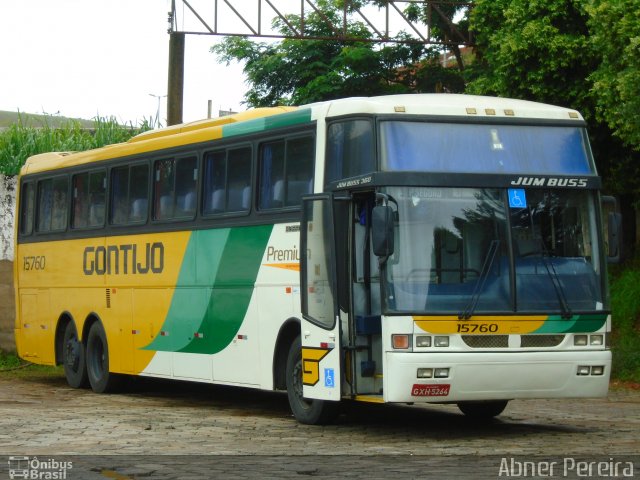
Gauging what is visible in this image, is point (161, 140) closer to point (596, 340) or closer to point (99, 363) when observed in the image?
point (99, 363)

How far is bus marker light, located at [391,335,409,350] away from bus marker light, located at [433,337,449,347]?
0.28 meters

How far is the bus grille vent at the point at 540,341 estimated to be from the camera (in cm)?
1397

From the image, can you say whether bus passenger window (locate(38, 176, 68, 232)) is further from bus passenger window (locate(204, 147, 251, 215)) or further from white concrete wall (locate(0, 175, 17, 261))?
bus passenger window (locate(204, 147, 251, 215))

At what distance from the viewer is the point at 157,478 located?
10.7 m

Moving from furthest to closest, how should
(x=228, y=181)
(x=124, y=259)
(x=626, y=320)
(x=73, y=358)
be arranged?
(x=626, y=320)
(x=73, y=358)
(x=124, y=259)
(x=228, y=181)

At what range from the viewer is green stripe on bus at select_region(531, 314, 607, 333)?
14070 mm

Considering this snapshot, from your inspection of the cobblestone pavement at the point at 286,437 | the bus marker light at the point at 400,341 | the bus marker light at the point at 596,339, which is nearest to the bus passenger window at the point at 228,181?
the cobblestone pavement at the point at 286,437

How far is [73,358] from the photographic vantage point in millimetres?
22281

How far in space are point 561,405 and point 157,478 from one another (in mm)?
9871

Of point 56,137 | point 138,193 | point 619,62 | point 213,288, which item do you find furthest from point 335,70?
point 213,288

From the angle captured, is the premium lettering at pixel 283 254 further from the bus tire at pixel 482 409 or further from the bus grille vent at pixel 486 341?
the bus tire at pixel 482 409

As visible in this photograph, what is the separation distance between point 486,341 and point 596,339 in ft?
4.23

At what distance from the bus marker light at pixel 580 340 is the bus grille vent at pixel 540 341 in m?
0.15

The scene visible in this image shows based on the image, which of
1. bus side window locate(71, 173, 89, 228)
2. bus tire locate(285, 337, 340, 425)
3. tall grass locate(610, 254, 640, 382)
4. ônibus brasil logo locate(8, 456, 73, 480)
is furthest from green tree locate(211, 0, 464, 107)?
ônibus brasil logo locate(8, 456, 73, 480)
